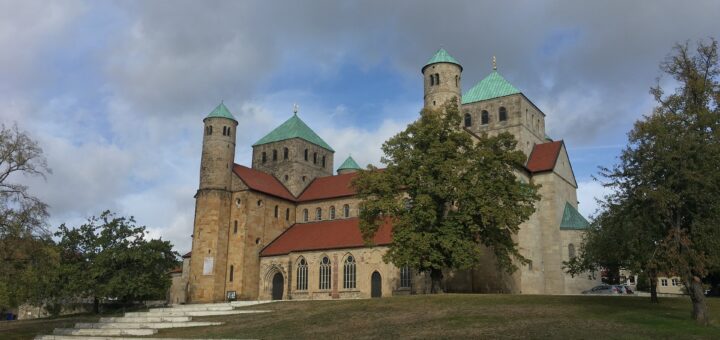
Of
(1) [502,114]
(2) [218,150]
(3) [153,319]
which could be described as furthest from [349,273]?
(1) [502,114]

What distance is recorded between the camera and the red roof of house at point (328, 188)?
5620 centimetres

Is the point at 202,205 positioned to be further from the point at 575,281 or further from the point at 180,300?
the point at 575,281

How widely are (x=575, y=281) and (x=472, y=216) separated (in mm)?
16119

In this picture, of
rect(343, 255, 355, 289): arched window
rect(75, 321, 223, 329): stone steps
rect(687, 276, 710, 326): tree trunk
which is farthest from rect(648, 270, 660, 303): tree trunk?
rect(343, 255, 355, 289): arched window

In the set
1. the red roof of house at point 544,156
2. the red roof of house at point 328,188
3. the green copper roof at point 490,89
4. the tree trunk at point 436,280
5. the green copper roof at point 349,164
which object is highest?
the green copper roof at point 490,89

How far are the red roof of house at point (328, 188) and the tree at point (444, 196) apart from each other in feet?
56.6

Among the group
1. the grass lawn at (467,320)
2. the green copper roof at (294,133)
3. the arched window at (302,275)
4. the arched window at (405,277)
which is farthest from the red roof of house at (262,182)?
the grass lawn at (467,320)

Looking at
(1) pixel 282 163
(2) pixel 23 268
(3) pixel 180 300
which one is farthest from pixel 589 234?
(3) pixel 180 300

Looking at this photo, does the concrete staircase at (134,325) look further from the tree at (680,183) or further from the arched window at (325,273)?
the tree at (680,183)

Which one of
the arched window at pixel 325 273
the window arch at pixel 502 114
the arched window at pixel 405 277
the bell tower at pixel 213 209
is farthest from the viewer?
the window arch at pixel 502 114

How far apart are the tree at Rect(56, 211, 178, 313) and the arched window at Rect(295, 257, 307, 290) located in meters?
9.89

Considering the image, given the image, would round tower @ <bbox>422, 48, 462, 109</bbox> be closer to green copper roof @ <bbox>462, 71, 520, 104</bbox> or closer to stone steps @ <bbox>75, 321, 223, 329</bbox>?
green copper roof @ <bbox>462, 71, 520, 104</bbox>

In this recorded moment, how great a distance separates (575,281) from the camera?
47094 mm

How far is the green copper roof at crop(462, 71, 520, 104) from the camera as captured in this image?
57.7m
